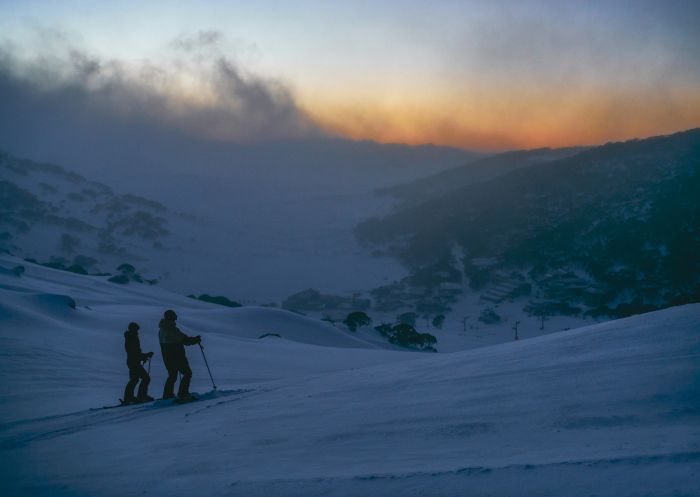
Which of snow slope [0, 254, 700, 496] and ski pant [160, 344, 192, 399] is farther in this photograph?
ski pant [160, 344, 192, 399]

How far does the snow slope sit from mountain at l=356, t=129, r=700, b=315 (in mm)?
77090

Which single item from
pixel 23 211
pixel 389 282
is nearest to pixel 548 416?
pixel 389 282

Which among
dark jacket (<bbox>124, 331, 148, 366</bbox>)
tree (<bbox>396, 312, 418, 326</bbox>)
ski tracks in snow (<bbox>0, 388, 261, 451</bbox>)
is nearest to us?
ski tracks in snow (<bbox>0, 388, 261, 451</bbox>)

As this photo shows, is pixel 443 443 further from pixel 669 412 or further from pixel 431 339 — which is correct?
pixel 431 339

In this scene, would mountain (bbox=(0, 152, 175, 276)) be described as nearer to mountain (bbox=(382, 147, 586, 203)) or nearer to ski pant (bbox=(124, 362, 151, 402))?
mountain (bbox=(382, 147, 586, 203))

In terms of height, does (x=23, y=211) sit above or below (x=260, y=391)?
above

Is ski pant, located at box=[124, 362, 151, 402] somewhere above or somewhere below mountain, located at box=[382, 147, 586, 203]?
below

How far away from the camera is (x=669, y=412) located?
503 cm

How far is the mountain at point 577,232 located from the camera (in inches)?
3563

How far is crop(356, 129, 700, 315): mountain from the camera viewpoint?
90500 mm

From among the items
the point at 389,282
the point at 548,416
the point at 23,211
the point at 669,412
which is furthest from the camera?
the point at 23,211

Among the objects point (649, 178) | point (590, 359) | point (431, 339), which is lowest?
point (431, 339)

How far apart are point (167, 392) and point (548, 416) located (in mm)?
6649

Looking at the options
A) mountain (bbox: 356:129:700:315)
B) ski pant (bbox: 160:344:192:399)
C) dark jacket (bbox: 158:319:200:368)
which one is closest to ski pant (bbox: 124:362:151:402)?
ski pant (bbox: 160:344:192:399)
